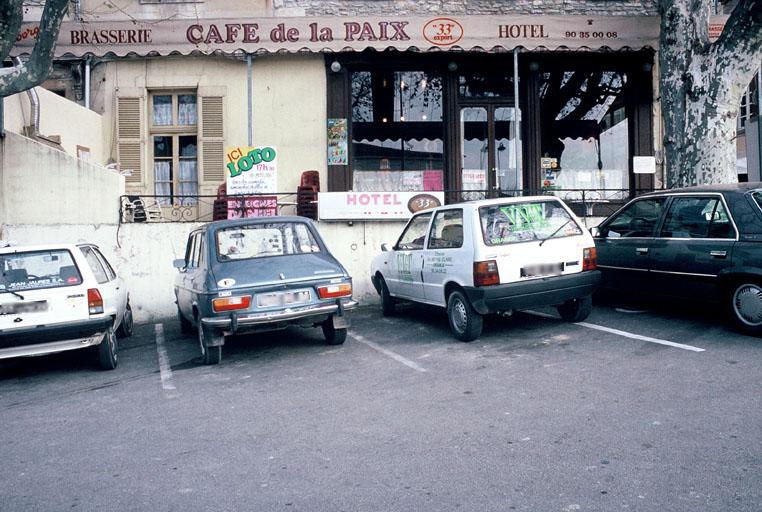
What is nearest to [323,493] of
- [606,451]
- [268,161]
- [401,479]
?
[401,479]

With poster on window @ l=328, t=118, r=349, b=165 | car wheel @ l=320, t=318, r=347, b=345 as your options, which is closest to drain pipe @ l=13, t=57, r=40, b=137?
poster on window @ l=328, t=118, r=349, b=165

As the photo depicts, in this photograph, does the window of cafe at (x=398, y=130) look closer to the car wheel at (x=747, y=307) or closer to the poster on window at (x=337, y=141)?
the poster on window at (x=337, y=141)

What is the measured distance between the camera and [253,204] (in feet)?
40.5

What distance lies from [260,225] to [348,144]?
23.7ft

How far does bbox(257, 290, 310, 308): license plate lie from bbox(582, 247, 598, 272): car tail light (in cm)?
329

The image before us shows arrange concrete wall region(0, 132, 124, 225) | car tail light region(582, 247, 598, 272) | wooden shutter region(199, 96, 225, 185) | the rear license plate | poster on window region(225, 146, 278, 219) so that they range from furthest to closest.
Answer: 1. wooden shutter region(199, 96, 225, 185)
2. poster on window region(225, 146, 278, 219)
3. concrete wall region(0, 132, 124, 225)
4. car tail light region(582, 247, 598, 272)
5. the rear license plate

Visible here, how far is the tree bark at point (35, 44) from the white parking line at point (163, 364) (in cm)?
403

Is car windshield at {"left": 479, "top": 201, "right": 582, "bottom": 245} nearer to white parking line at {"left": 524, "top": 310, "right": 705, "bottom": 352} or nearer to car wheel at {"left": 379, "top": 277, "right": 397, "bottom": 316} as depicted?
white parking line at {"left": 524, "top": 310, "right": 705, "bottom": 352}

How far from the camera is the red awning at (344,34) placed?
1391cm

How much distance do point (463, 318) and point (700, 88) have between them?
5924 mm

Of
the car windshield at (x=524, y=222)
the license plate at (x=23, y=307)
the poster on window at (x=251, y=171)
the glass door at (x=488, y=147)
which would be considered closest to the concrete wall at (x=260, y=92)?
the poster on window at (x=251, y=171)

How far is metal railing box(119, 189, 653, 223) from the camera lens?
40.3 feet

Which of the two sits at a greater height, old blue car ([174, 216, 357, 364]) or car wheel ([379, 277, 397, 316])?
old blue car ([174, 216, 357, 364])

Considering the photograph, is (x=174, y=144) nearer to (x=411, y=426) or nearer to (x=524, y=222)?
(x=524, y=222)
